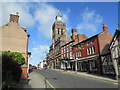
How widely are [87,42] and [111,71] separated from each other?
1070cm

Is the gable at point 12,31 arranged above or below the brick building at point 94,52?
above

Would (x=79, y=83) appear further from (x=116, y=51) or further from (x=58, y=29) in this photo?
(x=58, y=29)

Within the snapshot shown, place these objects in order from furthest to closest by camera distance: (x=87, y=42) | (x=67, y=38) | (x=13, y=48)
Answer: (x=67, y=38)
(x=87, y=42)
(x=13, y=48)

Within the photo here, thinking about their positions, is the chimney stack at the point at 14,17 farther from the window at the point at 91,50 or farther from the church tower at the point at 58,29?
the church tower at the point at 58,29

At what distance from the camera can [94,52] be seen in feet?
91.2

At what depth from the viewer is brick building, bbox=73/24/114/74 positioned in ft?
84.3

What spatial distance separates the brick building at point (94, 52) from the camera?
1012 inches

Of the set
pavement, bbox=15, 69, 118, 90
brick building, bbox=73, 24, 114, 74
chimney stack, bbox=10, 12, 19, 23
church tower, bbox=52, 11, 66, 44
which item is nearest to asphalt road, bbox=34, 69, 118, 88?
pavement, bbox=15, 69, 118, 90

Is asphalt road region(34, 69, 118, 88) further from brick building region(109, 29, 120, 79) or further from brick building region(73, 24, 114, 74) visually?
brick building region(73, 24, 114, 74)

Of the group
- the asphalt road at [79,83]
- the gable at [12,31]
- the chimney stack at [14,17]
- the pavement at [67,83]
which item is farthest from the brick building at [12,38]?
the asphalt road at [79,83]

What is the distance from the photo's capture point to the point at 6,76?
8336mm

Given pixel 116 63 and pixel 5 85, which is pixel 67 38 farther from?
pixel 5 85

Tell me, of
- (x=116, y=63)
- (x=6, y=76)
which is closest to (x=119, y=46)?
(x=116, y=63)

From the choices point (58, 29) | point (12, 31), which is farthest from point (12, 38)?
point (58, 29)
